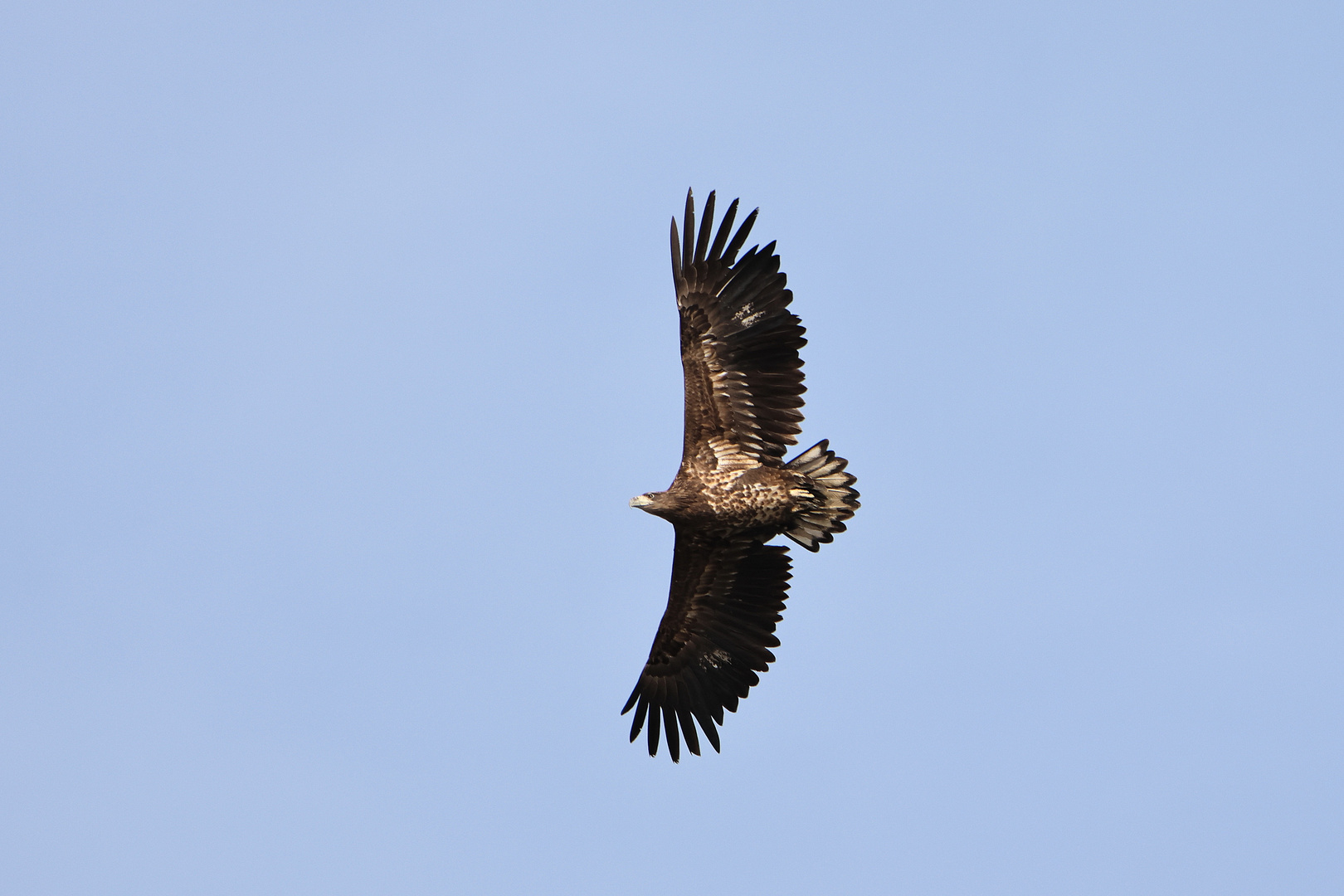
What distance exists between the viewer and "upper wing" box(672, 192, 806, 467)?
627 inches

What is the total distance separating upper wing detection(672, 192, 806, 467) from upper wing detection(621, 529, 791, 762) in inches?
45.6

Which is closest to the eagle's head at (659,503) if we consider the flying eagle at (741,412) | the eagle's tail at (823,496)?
the flying eagle at (741,412)

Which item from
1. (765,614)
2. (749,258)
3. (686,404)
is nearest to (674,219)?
(749,258)

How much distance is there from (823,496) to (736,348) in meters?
1.68

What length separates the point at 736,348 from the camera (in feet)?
52.4

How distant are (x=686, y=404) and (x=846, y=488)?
176 centimetres

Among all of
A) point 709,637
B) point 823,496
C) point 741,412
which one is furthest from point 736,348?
point 709,637

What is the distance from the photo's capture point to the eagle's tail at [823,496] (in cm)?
1577

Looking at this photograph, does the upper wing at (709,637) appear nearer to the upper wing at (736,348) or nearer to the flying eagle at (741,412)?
the flying eagle at (741,412)

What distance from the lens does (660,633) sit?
1716 centimetres

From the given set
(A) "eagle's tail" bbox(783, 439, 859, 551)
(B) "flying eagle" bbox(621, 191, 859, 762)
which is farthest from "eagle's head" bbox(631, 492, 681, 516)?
(A) "eagle's tail" bbox(783, 439, 859, 551)

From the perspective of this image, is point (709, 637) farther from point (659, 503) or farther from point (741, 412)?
point (741, 412)

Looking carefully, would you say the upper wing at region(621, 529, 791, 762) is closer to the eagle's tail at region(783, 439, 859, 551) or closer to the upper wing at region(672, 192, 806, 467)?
the eagle's tail at region(783, 439, 859, 551)

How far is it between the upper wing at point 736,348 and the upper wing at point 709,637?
116 cm
